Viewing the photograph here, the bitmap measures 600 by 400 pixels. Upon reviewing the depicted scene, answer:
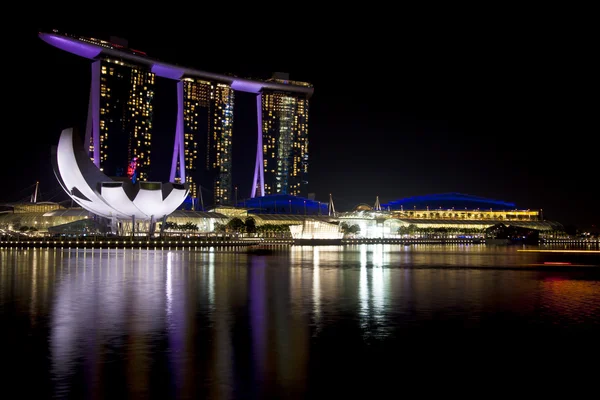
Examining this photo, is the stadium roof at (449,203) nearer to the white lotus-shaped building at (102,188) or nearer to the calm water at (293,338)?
the white lotus-shaped building at (102,188)

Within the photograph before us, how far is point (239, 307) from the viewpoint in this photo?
15.7m

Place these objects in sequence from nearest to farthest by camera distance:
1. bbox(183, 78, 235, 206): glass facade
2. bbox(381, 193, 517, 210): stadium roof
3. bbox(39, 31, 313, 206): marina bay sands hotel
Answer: bbox(39, 31, 313, 206): marina bay sands hotel → bbox(381, 193, 517, 210): stadium roof → bbox(183, 78, 235, 206): glass facade

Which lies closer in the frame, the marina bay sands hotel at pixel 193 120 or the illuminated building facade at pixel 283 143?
the marina bay sands hotel at pixel 193 120

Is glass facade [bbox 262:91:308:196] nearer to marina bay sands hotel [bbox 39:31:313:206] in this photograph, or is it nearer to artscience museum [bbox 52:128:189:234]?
marina bay sands hotel [bbox 39:31:313:206]

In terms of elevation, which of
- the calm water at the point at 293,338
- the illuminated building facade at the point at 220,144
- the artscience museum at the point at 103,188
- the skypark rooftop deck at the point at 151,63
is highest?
the skypark rooftop deck at the point at 151,63

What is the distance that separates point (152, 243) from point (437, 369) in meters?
46.4

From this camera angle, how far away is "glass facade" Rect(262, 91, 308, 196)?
14712cm

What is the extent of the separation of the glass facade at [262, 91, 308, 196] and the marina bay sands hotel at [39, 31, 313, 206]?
224mm

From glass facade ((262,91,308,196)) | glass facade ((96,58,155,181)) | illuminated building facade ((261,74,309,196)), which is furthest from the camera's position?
glass facade ((262,91,308,196))

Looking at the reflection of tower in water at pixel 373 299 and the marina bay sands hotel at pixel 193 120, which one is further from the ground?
the marina bay sands hotel at pixel 193 120

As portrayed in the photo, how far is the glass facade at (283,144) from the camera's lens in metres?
147

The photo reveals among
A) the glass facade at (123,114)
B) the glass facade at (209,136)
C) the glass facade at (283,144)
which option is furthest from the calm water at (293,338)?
the glass facade at (283,144)

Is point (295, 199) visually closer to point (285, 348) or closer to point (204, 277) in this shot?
point (204, 277)

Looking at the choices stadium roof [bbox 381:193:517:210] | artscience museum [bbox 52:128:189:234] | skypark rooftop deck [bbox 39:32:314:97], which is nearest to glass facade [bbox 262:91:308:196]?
skypark rooftop deck [bbox 39:32:314:97]
